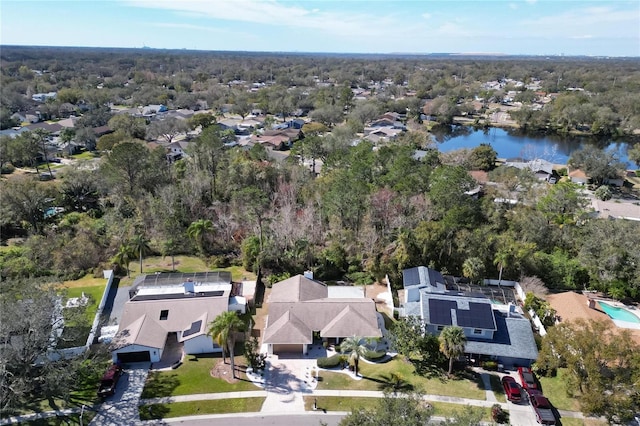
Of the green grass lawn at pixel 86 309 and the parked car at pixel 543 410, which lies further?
the green grass lawn at pixel 86 309

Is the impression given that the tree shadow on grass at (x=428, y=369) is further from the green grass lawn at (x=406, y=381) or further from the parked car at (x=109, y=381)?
the parked car at (x=109, y=381)

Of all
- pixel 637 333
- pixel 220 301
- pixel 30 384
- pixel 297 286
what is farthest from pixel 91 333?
pixel 637 333

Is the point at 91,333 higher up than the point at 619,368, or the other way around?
the point at 619,368

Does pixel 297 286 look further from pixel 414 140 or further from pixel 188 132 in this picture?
pixel 188 132

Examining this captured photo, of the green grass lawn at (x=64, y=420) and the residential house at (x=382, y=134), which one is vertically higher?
the residential house at (x=382, y=134)

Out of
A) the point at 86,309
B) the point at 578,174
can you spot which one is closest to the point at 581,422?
the point at 86,309

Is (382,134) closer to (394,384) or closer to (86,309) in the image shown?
(394,384)

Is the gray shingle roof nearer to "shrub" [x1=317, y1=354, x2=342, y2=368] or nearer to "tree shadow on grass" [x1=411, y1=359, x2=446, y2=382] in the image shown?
"tree shadow on grass" [x1=411, y1=359, x2=446, y2=382]

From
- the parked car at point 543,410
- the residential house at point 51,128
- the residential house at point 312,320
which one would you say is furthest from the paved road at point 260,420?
the residential house at point 51,128
